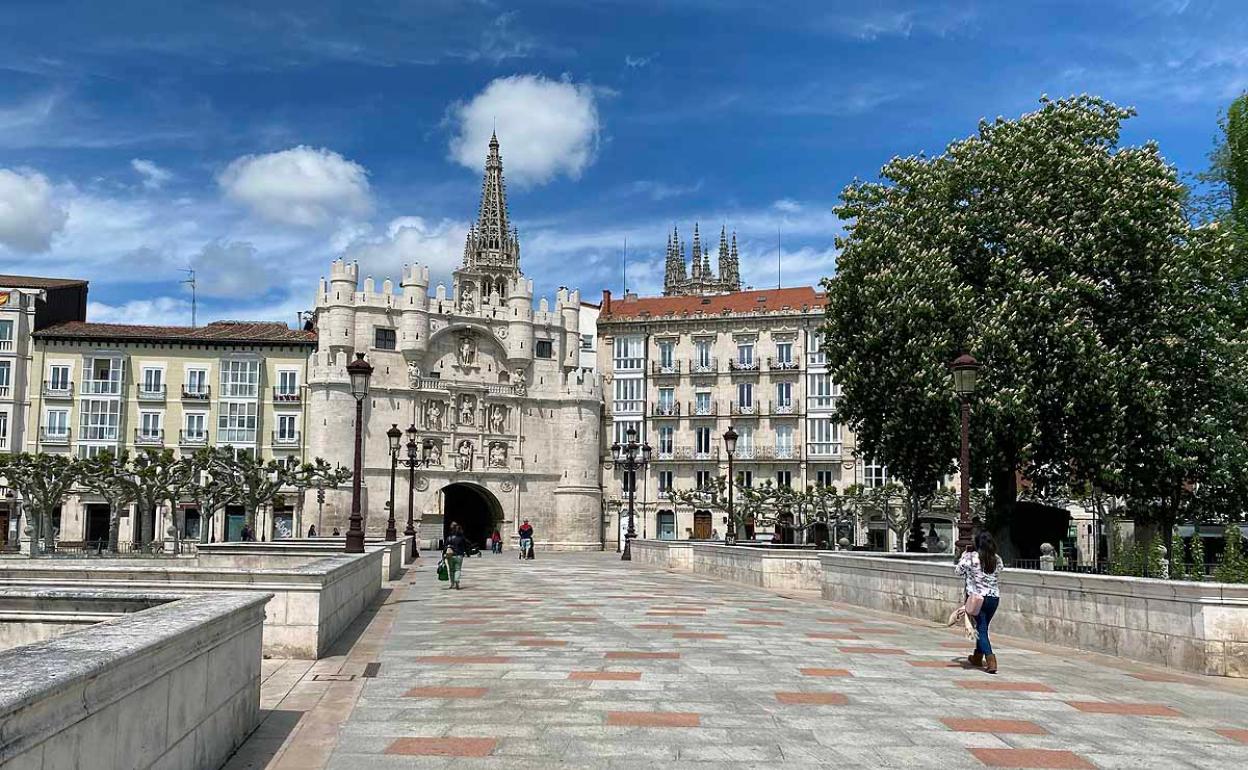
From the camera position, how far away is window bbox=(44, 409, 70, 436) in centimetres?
6444

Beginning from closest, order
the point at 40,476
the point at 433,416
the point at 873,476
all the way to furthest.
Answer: the point at 40,476, the point at 873,476, the point at 433,416

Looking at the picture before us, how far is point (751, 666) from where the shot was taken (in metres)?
11.9

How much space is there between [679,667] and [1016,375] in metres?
17.3

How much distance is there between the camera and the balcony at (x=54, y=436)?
210 ft

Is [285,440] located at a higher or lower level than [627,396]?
lower

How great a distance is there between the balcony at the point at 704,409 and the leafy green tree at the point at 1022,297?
44.1 m

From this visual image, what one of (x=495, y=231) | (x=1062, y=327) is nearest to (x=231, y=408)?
(x=495, y=231)

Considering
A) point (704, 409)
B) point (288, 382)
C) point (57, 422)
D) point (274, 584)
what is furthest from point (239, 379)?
point (274, 584)

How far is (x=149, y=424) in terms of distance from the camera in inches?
2606

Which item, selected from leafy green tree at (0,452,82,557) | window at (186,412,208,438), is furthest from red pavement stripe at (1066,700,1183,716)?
window at (186,412,208,438)

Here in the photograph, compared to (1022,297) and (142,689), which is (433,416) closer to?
(1022,297)

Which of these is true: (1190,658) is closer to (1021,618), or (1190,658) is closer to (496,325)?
(1021,618)

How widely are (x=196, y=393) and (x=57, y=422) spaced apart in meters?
7.99

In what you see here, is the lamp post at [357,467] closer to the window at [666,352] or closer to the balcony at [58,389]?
the balcony at [58,389]
